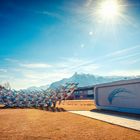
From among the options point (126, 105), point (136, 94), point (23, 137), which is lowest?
point (23, 137)

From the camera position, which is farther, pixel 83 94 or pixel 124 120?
pixel 83 94

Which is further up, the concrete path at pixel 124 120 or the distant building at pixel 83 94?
the distant building at pixel 83 94

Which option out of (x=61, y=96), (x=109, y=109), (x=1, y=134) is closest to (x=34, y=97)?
(x=61, y=96)

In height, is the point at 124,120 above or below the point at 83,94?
below

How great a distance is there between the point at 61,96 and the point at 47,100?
3.87 metres

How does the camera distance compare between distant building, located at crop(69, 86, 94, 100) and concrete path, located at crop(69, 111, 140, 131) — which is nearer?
concrete path, located at crop(69, 111, 140, 131)

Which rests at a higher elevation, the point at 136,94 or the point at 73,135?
the point at 136,94

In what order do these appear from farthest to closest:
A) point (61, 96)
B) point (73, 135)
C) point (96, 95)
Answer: point (61, 96)
point (96, 95)
point (73, 135)

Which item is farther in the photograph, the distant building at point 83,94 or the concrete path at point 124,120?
the distant building at point 83,94

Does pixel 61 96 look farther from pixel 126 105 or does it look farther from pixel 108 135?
pixel 108 135

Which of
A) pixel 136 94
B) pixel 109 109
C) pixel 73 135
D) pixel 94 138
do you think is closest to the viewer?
pixel 94 138

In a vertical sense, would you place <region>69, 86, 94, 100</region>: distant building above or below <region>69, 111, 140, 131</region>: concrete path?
above

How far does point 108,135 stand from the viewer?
8.68 metres

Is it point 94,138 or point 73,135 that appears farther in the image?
point 73,135
